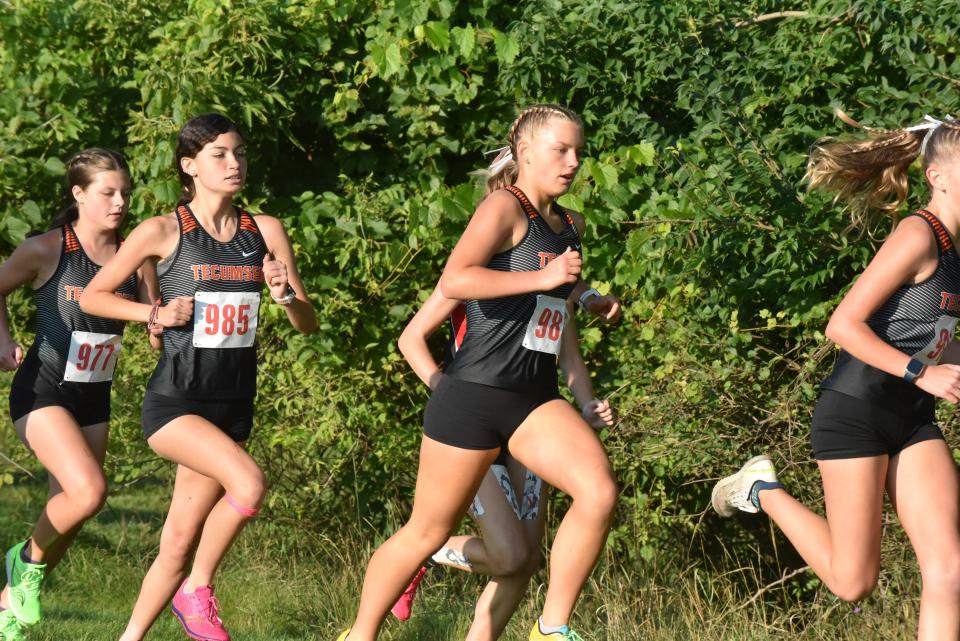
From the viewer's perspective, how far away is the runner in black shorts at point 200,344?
4.67 metres

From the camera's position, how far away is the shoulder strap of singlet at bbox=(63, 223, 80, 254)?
523cm

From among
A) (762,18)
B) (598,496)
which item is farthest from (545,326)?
(762,18)

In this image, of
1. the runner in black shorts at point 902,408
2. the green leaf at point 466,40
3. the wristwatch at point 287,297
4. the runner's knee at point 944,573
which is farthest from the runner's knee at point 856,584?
the green leaf at point 466,40

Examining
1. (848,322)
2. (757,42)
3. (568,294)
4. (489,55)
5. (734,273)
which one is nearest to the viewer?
(848,322)

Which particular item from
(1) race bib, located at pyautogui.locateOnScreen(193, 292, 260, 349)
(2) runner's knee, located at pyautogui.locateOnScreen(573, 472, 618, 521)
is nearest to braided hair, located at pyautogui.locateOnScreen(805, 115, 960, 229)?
(2) runner's knee, located at pyautogui.locateOnScreen(573, 472, 618, 521)

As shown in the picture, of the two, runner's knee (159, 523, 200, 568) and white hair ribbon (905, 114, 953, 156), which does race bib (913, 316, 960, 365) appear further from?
runner's knee (159, 523, 200, 568)

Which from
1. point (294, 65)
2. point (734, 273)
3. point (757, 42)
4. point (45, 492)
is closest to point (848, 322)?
point (734, 273)

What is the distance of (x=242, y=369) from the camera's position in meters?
4.79

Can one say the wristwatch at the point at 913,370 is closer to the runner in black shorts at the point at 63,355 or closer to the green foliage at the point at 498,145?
the green foliage at the point at 498,145

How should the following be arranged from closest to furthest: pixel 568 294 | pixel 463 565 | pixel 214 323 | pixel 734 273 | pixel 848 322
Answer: pixel 848 322, pixel 568 294, pixel 214 323, pixel 463 565, pixel 734 273

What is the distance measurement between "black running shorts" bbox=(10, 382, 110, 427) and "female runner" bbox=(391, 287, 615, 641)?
1321 mm

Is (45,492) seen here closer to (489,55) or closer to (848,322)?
(489,55)

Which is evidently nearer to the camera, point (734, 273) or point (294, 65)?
point (734, 273)

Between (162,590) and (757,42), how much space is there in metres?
3.46
